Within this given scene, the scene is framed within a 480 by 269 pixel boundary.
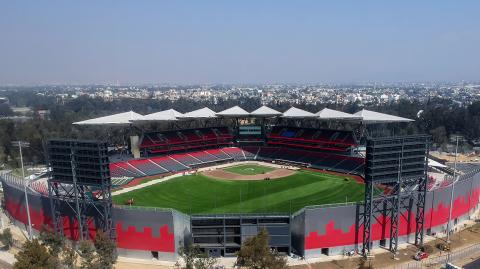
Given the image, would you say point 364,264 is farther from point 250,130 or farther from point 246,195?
point 250,130

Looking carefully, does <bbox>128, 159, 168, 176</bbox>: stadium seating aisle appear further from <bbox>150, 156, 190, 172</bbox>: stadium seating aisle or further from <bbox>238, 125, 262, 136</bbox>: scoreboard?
<bbox>238, 125, 262, 136</bbox>: scoreboard

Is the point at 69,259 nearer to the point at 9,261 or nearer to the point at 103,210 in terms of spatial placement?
the point at 103,210

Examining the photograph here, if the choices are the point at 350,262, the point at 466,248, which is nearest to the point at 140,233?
the point at 350,262

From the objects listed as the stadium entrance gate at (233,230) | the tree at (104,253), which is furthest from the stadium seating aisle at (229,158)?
the tree at (104,253)

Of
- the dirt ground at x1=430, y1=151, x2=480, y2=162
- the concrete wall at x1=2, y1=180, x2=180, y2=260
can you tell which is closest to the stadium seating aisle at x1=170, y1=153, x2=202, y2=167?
the concrete wall at x1=2, y1=180, x2=180, y2=260

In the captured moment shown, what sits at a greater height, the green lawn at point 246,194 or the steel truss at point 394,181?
the steel truss at point 394,181

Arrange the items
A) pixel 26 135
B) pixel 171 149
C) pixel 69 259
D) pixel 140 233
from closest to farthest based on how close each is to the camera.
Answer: pixel 69 259, pixel 140 233, pixel 171 149, pixel 26 135

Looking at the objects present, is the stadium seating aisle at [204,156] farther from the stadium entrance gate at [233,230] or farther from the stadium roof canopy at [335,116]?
the stadium entrance gate at [233,230]
